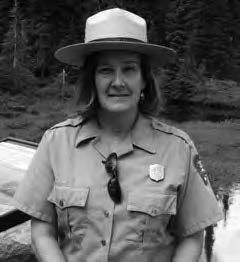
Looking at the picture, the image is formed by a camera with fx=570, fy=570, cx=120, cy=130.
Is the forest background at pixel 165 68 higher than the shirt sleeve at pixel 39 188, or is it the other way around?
the shirt sleeve at pixel 39 188

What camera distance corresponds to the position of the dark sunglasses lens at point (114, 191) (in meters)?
1.90

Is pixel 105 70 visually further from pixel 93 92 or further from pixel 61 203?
pixel 61 203

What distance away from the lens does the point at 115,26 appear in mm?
1975

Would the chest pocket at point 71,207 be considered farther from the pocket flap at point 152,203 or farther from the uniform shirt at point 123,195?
the pocket flap at point 152,203

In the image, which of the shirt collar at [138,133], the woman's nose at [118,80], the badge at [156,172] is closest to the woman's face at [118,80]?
the woman's nose at [118,80]

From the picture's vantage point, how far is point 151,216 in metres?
1.91

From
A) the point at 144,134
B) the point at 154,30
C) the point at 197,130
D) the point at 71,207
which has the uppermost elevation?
the point at 144,134

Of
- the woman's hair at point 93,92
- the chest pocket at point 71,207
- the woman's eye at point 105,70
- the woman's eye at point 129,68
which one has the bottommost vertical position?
the chest pocket at point 71,207

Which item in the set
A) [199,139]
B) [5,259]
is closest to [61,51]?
[5,259]

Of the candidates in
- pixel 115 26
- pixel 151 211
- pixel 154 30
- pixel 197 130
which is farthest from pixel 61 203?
pixel 154 30

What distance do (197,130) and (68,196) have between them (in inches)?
461

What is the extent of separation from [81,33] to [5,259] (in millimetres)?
24658

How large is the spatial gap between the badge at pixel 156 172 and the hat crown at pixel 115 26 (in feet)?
1.47

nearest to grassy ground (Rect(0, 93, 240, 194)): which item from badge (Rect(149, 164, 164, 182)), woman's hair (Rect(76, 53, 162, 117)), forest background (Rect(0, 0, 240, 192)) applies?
forest background (Rect(0, 0, 240, 192))
